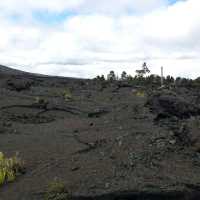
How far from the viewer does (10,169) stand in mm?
9711

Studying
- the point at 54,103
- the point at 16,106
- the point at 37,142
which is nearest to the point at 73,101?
the point at 54,103

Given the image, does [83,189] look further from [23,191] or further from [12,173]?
[12,173]

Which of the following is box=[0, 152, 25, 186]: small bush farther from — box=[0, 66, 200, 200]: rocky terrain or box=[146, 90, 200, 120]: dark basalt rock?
box=[146, 90, 200, 120]: dark basalt rock

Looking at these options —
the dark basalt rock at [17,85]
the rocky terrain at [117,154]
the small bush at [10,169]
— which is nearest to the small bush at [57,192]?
the rocky terrain at [117,154]

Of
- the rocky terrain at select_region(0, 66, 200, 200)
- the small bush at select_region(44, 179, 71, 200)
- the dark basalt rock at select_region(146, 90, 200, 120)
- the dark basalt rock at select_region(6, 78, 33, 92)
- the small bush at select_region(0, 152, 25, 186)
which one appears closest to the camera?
the small bush at select_region(44, 179, 71, 200)

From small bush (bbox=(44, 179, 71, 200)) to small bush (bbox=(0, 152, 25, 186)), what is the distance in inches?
57.7

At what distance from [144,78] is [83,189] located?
3708 cm

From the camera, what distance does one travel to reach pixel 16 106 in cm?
2288

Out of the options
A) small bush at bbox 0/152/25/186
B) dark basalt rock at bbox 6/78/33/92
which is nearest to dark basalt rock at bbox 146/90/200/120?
small bush at bbox 0/152/25/186

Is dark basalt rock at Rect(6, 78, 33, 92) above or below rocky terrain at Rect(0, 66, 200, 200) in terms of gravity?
above

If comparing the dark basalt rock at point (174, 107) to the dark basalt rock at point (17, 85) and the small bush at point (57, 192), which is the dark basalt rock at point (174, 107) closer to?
the small bush at point (57, 192)

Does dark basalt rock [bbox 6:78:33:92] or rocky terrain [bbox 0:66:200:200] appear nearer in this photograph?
rocky terrain [bbox 0:66:200:200]

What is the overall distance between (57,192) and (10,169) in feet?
6.84

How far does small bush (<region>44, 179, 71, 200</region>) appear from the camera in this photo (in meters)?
7.75
